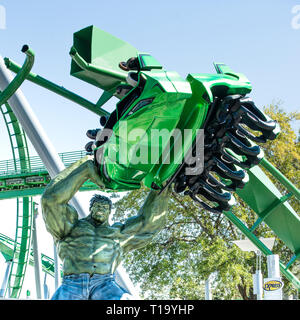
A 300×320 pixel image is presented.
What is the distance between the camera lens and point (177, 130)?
12.5 feet

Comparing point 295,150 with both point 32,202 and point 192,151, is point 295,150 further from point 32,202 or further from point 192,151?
point 192,151

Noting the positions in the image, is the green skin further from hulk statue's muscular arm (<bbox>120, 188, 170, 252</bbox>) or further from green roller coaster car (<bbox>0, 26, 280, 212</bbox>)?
green roller coaster car (<bbox>0, 26, 280, 212</bbox>)

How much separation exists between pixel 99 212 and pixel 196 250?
11399mm

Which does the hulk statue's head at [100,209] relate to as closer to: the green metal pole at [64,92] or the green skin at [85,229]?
the green skin at [85,229]

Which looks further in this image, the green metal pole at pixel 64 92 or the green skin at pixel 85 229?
the green metal pole at pixel 64 92

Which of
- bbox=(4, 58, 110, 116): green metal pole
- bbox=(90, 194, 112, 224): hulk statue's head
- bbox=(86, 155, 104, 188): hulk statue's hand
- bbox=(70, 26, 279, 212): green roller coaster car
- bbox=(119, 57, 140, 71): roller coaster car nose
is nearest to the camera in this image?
bbox=(70, 26, 279, 212): green roller coaster car

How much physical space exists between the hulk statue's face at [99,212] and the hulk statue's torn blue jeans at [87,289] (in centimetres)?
48

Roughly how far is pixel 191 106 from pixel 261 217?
1853 millimetres

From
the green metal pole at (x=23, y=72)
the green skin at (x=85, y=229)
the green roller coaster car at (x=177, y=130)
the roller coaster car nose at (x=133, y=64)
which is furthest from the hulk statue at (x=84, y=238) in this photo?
the green metal pole at (x=23, y=72)

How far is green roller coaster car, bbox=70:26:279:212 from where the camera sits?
354cm

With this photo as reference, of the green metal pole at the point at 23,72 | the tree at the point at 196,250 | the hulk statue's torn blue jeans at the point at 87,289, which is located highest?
the tree at the point at 196,250

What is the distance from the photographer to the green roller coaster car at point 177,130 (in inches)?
139

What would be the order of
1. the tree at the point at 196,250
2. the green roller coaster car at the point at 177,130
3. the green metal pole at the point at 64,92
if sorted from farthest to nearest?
the tree at the point at 196,250 < the green metal pole at the point at 64,92 < the green roller coaster car at the point at 177,130

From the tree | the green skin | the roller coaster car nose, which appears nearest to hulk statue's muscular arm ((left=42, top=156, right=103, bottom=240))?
the green skin
